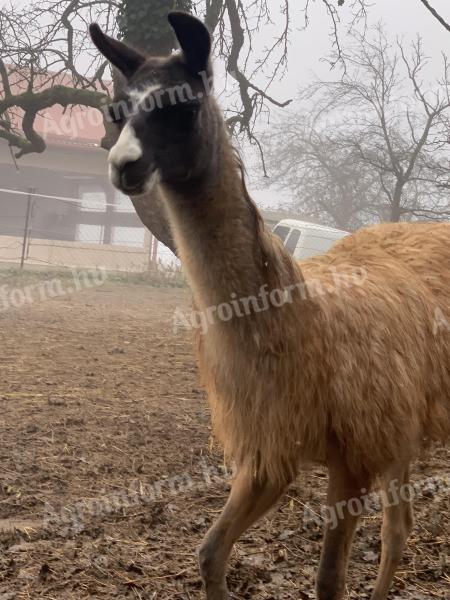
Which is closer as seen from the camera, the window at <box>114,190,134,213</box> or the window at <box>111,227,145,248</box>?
the window at <box>114,190,134,213</box>

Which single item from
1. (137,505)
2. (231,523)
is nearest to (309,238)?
(137,505)

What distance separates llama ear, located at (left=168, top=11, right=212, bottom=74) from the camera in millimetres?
2664

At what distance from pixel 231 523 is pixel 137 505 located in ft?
4.57

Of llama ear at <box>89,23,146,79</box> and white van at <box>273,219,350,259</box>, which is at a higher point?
white van at <box>273,219,350,259</box>

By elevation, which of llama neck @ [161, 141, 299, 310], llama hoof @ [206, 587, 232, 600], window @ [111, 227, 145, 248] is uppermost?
window @ [111, 227, 145, 248]

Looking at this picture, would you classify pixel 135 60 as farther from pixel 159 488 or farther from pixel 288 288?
pixel 159 488

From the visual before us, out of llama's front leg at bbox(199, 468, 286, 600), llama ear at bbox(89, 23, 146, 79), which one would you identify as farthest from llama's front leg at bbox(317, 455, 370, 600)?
llama ear at bbox(89, 23, 146, 79)

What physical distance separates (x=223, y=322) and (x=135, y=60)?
1.04 m

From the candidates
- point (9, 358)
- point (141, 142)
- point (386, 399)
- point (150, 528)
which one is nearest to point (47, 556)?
point (150, 528)

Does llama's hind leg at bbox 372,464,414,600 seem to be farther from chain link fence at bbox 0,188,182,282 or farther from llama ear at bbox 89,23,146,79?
chain link fence at bbox 0,188,182,282

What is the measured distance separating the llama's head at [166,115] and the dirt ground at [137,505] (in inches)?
73.5

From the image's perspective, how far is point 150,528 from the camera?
4.00 meters

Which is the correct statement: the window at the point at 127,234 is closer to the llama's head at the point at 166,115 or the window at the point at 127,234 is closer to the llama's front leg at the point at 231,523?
the llama's front leg at the point at 231,523

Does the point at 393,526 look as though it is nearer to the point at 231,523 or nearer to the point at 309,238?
the point at 231,523
